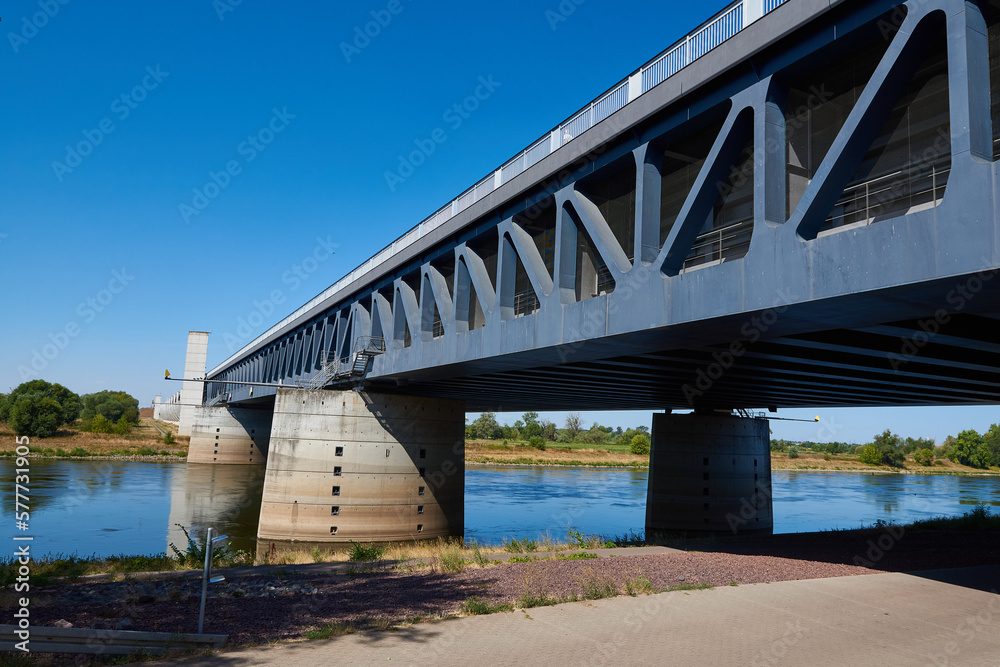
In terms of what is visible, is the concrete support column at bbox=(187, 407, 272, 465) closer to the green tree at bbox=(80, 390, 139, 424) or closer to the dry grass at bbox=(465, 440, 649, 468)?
the dry grass at bbox=(465, 440, 649, 468)

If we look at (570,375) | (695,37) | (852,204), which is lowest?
(570,375)

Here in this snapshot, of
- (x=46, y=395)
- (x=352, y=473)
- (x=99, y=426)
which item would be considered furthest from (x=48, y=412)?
(x=352, y=473)

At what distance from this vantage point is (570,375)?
20203 mm

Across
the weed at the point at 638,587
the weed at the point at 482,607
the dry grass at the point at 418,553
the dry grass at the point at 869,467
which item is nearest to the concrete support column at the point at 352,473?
the dry grass at the point at 418,553

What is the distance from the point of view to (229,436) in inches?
3049

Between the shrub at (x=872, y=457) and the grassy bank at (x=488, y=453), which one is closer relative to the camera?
the grassy bank at (x=488, y=453)

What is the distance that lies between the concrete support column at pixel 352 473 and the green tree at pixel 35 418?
67.5 meters

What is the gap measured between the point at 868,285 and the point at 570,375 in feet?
41.4

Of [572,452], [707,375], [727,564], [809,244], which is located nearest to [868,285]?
[809,244]

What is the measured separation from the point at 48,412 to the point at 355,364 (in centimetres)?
7346

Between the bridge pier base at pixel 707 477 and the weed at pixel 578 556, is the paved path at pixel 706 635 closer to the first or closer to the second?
the weed at pixel 578 556

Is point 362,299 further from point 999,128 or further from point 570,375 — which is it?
point 999,128

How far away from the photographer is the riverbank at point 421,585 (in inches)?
356

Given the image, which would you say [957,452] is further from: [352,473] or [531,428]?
[352,473]
